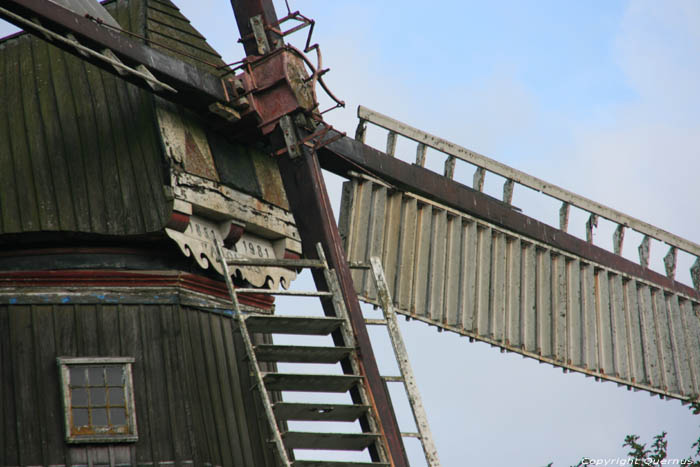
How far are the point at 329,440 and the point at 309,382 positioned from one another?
1.31 feet

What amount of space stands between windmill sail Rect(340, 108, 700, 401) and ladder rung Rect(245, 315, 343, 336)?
145cm

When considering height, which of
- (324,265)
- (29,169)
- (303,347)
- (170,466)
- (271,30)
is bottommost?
(170,466)

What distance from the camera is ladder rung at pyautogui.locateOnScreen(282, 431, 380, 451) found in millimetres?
8914

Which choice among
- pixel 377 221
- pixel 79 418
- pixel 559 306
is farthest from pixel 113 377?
pixel 559 306

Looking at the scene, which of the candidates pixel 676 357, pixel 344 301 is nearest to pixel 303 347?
pixel 344 301

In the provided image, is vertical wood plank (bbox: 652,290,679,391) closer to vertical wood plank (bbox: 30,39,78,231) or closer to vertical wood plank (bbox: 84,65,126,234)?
vertical wood plank (bbox: 84,65,126,234)

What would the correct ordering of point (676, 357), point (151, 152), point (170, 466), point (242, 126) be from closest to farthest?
point (170, 466) < point (151, 152) < point (242, 126) < point (676, 357)

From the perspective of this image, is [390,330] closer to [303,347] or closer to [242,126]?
[303,347]

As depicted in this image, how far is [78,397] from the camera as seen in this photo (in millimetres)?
9133

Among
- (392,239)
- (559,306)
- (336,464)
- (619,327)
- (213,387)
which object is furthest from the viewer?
(619,327)

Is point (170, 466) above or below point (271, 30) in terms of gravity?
below

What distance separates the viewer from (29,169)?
9688 mm

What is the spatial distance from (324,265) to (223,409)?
1.21m

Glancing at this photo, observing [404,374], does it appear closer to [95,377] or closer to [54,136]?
[95,377]
